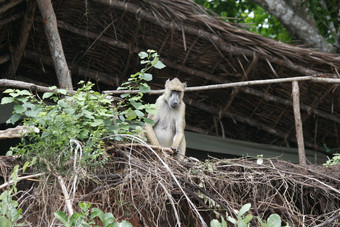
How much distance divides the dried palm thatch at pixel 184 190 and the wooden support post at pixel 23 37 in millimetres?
2685

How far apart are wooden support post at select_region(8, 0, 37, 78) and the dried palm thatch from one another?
269 cm

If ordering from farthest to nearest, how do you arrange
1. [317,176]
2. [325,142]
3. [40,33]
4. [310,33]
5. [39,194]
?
[310,33], [325,142], [40,33], [317,176], [39,194]

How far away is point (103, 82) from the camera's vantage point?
7.08 metres

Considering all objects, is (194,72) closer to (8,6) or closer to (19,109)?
(8,6)

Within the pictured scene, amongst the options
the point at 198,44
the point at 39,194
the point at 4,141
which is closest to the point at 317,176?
the point at 39,194

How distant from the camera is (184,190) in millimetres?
3949

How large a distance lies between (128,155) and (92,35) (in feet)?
9.58

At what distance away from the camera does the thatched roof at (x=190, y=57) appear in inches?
254

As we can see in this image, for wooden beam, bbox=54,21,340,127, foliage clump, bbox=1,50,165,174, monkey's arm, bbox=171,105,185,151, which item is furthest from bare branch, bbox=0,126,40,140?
wooden beam, bbox=54,21,340,127

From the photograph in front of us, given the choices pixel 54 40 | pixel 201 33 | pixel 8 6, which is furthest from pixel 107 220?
pixel 201 33

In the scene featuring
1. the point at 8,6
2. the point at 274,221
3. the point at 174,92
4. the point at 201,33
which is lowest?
the point at 274,221

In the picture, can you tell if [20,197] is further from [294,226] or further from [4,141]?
[4,141]

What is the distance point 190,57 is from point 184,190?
3.12m

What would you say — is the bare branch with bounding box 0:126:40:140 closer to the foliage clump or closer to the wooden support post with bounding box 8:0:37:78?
the foliage clump
